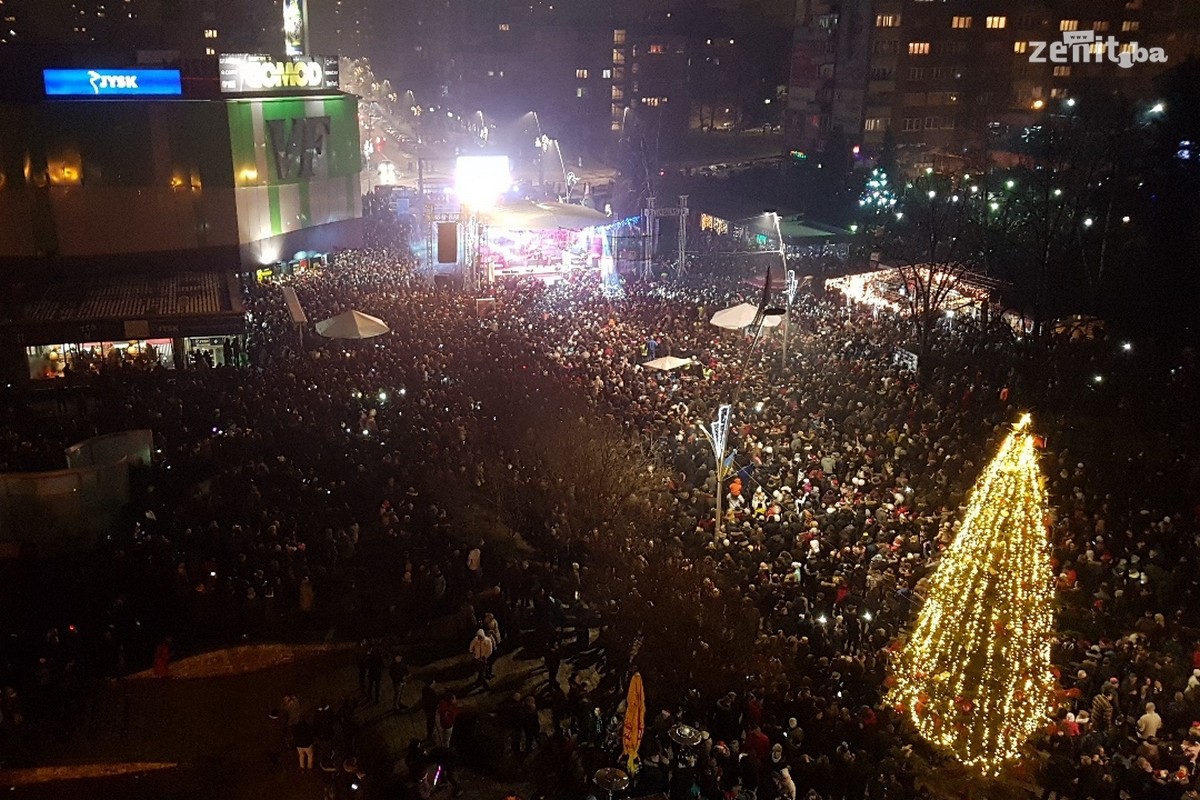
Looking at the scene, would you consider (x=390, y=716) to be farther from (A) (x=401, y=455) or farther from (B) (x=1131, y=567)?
(B) (x=1131, y=567)

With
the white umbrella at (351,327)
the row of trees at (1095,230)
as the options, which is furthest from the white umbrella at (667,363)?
the row of trees at (1095,230)

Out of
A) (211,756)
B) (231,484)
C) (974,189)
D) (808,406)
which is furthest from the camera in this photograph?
(974,189)

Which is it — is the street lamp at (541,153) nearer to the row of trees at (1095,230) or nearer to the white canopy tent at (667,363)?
Result: the row of trees at (1095,230)

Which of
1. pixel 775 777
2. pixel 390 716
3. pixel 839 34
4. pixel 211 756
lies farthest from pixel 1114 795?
pixel 839 34

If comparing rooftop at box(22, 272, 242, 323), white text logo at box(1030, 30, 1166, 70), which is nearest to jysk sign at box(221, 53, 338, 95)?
rooftop at box(22, 272, 242, 323)

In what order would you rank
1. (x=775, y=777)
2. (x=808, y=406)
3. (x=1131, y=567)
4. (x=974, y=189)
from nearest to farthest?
1. (x=775, y=777)
2. (x=1131, y=567)
3. (x=808, y=406)
4. (x=974, y=189)

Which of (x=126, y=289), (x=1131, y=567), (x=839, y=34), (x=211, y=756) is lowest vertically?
(x=211, y=756)
